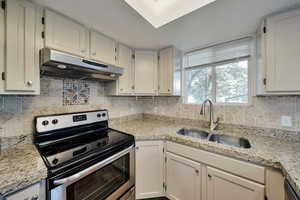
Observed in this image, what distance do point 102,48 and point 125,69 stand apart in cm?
45

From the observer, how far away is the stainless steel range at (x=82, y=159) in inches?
33.3

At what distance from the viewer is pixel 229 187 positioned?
3.67 ft

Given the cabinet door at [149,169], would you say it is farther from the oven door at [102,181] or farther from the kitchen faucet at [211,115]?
the kitchen faucet at [211,115]

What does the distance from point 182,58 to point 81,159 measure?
2.03 metres

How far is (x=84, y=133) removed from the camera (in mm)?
1545

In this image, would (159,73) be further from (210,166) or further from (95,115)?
(210,166)

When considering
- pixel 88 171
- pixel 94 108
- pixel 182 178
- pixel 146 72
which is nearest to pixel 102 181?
pixel 88 171

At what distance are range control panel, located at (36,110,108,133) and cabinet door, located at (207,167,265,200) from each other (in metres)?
1.48

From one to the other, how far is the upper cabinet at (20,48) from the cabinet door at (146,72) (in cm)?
123

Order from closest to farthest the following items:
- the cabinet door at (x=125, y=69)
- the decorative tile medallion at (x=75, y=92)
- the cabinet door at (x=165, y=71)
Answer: the decorative tile medallion at (x=75, y=92)
the cabinet door at (x=125, y=69)
the cabinet door at (x=165, y=71)

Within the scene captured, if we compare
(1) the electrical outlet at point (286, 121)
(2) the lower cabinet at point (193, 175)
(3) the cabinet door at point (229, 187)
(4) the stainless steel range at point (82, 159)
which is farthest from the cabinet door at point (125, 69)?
(1) the electrical outlet at point (286, 121)

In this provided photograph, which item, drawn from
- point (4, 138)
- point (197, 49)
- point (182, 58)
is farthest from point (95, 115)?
point (197, 49)

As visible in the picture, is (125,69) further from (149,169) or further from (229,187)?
(229,187)

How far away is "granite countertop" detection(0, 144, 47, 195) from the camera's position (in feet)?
2.16
